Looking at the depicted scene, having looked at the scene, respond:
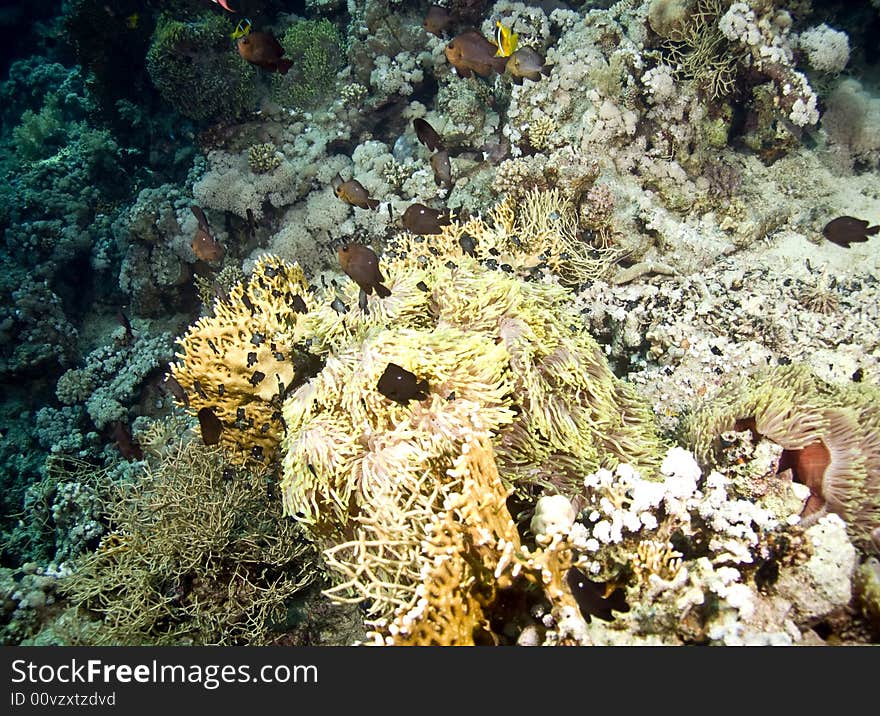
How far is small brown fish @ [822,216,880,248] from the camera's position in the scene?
176 inches

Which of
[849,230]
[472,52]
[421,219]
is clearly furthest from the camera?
[472,52]

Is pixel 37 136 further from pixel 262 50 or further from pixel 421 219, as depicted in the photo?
pixel 421 219

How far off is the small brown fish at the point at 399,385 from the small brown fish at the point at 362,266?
3.21 ft

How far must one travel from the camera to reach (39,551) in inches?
201

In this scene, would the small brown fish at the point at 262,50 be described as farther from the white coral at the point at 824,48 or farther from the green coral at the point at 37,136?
the green coral at the point at 37,136

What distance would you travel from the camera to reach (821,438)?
112 inches

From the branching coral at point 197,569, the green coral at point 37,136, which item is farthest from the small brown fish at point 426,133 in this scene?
the green coral at point 37,136

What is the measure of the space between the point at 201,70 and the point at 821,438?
876 centimetres

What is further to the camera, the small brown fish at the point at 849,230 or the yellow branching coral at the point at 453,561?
the small brown fish at the point at 849,230

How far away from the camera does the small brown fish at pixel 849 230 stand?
4.47 meters

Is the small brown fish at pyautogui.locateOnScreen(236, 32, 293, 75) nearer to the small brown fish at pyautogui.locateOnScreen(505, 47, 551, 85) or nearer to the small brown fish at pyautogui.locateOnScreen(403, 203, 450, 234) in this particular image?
the small brown fish at pyautogui.locateOnScreen(403, 203, 450, 234)

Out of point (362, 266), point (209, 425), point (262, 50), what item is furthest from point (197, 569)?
point (262, 50)

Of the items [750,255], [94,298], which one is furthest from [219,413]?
[94,298]

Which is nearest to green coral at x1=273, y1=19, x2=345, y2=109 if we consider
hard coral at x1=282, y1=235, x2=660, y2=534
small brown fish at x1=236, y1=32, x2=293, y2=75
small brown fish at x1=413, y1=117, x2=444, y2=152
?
small brown fish at x1=236, y1=32, x2=293, y2=75
